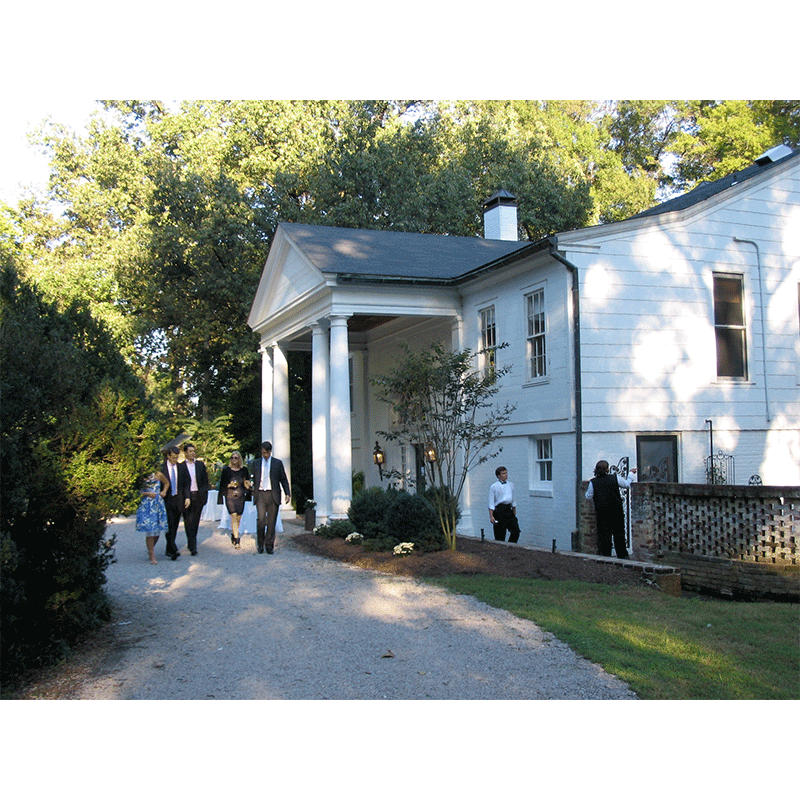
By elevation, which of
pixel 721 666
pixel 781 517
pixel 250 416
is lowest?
pixel 721 666

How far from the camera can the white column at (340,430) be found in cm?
1683

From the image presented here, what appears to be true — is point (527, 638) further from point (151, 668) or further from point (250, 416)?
point (250, 416)

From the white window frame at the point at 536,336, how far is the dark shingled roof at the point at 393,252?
138 centimetres

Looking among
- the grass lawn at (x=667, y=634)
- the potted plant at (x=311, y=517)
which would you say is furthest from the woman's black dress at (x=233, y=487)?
the grass lawn at (x=667, y=634)

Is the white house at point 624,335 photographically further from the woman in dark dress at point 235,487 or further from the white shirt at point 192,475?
the white shirt at point 192,475

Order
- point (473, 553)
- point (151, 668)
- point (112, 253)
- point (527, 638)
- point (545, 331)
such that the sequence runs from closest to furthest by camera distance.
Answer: point (151, 668)
point (527, 638)
point (473, 553)
point (545, 331)
point (112, 253)

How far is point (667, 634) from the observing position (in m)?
7.77

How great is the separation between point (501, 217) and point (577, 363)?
447 inches

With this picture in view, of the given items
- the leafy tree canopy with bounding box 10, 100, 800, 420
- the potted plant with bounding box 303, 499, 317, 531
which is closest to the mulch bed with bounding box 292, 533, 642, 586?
the potted plant with bounding box 303, 499, 317, 531

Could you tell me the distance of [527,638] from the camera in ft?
25.3

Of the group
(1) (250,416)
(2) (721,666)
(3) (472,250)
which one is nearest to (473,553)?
(2) (721,666)

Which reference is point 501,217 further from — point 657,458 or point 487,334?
point 657,458

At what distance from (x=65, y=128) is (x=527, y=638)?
3888 cm

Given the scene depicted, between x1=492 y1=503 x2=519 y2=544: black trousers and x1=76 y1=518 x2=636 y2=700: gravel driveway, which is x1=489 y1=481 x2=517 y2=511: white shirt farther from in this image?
x1=76 y1=518 x2=636 y2=700: gravel driveway
